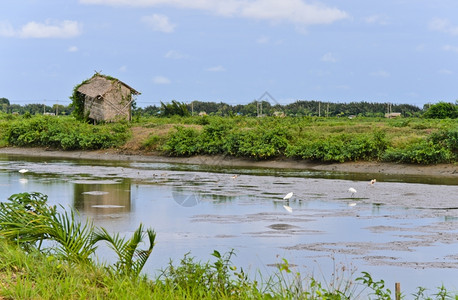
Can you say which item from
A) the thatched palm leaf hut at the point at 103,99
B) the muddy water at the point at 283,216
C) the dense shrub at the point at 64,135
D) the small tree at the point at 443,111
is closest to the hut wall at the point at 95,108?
the thatched palm leaf hut at the point at 103,99

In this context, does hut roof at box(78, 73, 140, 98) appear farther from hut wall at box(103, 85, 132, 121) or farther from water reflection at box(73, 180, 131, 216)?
water reflection at box(73, 180, 131, 216)

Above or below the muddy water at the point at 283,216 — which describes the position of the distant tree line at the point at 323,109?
above

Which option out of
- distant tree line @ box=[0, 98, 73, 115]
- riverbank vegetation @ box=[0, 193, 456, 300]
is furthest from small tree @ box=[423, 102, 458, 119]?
distant tree line @ box=[0, 98, 73, 115]

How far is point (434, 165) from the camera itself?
2753 cm

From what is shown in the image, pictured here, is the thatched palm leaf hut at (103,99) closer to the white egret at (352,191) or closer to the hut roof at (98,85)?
the hut roof at (98,85)

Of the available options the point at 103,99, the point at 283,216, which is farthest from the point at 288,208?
the point at 103,99

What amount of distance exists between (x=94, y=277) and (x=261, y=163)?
2473 cm

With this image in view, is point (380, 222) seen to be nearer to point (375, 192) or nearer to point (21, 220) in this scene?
point (375, 192)

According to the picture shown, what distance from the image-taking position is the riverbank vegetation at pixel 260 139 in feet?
93.7

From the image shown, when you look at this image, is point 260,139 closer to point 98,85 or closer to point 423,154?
point 423,154

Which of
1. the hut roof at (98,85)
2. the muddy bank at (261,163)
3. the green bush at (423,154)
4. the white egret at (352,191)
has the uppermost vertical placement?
the hut roof at (98,85)

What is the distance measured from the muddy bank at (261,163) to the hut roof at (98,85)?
7118 mm

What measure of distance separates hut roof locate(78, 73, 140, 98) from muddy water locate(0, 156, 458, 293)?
21.3m

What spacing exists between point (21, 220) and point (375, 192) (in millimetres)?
13287
